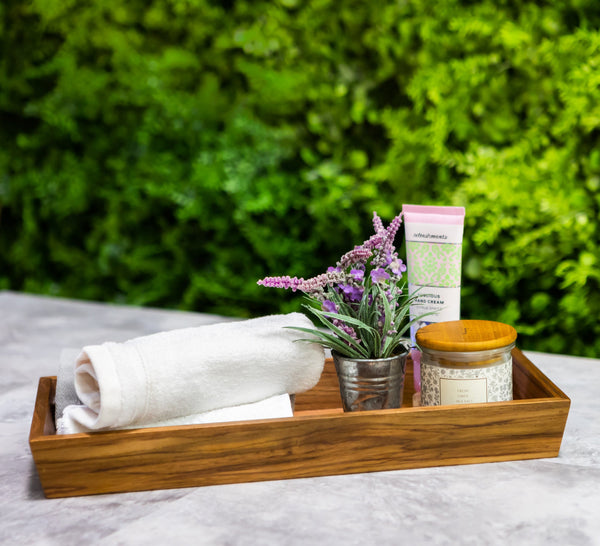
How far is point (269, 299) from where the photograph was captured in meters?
1.45

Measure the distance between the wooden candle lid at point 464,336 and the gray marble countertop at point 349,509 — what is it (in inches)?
4.5

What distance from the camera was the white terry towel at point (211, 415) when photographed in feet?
1.95

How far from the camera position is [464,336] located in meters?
0.63

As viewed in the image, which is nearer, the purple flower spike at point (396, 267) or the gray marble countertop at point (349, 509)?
the gray marble countertop at point (349, 509)

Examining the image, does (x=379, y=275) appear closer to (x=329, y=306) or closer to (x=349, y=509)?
(x=329, y=306)

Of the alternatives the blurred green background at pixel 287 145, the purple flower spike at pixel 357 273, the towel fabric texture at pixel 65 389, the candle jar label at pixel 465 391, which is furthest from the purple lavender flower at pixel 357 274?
the blurred green background at pixel 287 145

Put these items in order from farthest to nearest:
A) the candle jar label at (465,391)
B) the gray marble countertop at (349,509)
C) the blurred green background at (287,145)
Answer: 1. the blurred green background at (287,145)
2. the candle jar label at (465,391)
3. the gray marble countertop at (349,509)

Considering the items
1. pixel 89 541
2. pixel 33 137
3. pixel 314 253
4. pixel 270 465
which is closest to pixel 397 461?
pixel 270 465

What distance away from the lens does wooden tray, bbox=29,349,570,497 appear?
22.8 inches

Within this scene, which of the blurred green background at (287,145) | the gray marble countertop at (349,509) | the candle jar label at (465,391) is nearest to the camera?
the gray marble countertop at (349,509)

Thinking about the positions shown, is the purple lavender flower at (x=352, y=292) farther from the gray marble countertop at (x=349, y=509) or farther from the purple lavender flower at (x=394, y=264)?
the gray marble countertop at (x=349, y=509)

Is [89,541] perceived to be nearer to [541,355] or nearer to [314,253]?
[541,355]

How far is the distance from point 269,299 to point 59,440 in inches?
35.3

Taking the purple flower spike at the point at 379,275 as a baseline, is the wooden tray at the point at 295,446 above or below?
below
